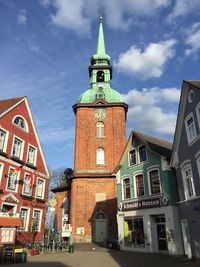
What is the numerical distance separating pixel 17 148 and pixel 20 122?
2884mm

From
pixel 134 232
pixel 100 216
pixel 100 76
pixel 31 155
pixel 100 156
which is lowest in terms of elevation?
pixel 134 232

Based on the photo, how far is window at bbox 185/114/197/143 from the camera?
16.7 m

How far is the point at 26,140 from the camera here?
2541 centimetres

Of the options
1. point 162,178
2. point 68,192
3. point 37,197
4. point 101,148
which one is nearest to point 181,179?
point 162,178

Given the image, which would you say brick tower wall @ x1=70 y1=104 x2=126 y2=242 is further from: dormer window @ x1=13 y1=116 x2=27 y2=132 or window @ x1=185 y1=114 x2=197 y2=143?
window @ x1=185 y1=114 x2=197 y2=143

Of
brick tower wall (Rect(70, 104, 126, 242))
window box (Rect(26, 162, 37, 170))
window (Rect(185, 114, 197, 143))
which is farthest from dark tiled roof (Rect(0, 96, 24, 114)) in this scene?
window (Rect(185, 114, 197, 143))

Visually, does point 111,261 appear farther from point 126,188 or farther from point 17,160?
point 17,160

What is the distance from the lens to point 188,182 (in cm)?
1755

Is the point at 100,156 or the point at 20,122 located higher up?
the point at 20,122

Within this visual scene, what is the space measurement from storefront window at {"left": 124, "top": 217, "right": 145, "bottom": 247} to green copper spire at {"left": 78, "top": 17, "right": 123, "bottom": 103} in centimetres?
2095

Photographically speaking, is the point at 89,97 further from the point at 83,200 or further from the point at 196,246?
the point at 196,246

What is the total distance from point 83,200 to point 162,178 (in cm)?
1463

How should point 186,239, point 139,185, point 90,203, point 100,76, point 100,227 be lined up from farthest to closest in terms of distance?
point 100,76, point 90,203, point 100,227, point 139,185, point 186,239

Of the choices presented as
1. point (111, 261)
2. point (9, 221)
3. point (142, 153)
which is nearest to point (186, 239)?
point (111, 261)
